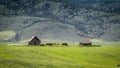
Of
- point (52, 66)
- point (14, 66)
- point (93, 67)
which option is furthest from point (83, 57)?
point (14, 66)

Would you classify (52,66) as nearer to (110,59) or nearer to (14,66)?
(14,66)

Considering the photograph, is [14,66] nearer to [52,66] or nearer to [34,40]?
[52,66]

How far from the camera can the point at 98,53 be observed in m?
116

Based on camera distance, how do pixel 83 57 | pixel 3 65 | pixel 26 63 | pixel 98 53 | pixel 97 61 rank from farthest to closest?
pixel 98 53 < pixel 83 57 < pixel 97 61 < pixel 26 63 < pixel 3 65

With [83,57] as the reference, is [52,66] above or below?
above

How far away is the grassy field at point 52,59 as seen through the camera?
70938 mm

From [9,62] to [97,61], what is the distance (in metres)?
36.0

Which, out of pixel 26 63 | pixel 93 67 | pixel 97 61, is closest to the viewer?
pixel 26 63

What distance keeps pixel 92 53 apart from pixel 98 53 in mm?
2003

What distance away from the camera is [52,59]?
89312 mm

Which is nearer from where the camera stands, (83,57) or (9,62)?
(9,62)

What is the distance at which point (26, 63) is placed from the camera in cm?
7100

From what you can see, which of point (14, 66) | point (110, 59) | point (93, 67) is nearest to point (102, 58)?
point (110, 59)

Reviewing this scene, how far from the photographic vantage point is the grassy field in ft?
233
